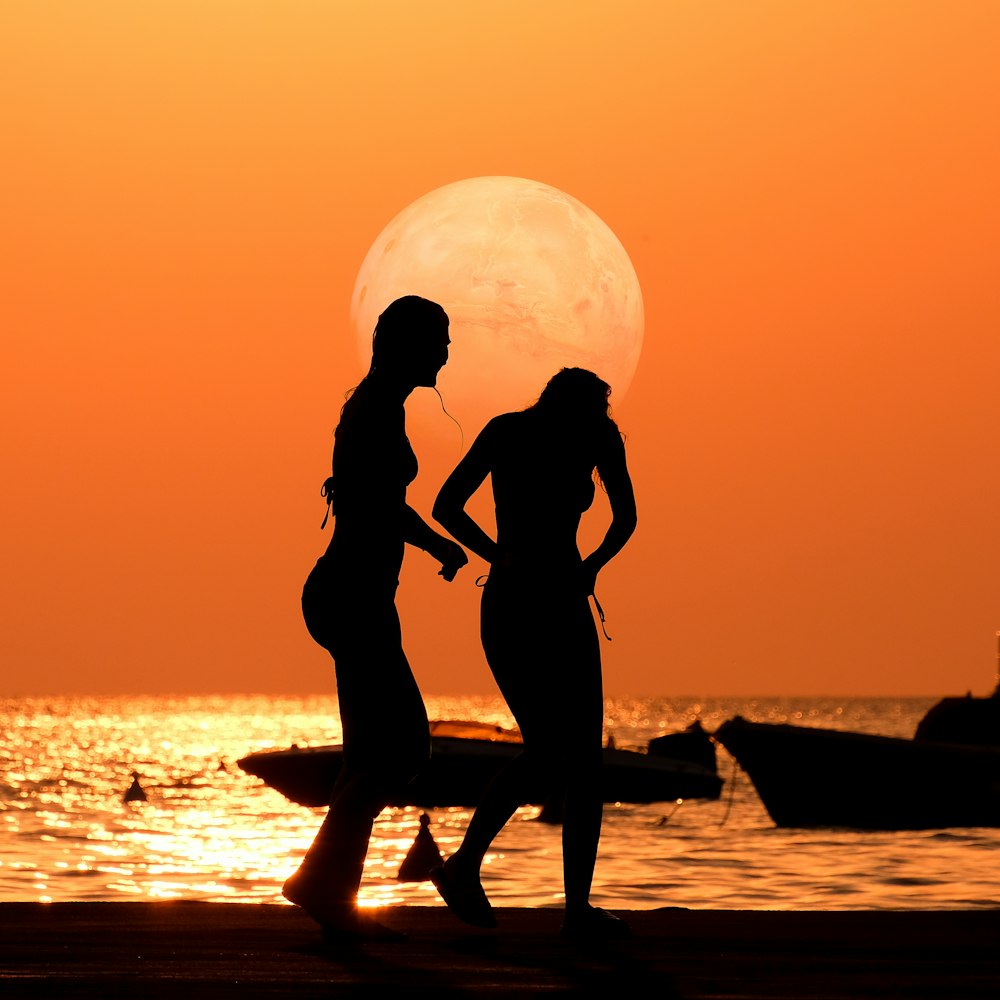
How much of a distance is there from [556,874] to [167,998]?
2406cm

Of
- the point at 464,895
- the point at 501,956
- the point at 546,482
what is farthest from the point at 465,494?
the point at 501,956

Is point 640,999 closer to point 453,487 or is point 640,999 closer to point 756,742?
point 453,487

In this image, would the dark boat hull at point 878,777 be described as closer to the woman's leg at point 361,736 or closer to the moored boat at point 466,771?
the moored boat at point 466,771

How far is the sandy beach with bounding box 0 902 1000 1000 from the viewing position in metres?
4.92

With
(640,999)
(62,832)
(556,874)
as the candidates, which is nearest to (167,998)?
(640,999)

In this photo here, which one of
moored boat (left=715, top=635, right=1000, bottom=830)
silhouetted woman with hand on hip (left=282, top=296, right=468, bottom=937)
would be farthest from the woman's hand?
moored boat (left=715, top=635, right=1000, bottom=830)

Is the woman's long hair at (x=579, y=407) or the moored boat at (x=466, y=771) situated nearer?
the woman's long hair at (x=579, y=407)

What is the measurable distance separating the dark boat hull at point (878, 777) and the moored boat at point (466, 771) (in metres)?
14.3

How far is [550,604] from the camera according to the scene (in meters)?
6.27

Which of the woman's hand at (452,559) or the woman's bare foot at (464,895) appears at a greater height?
the woman's hand at (452,559)

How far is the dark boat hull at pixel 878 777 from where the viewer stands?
115 feet

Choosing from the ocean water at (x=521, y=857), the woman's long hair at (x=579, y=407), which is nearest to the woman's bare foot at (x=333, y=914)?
the woman's long hair at (x=579, y=407)

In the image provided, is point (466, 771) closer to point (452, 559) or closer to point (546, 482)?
point (546, 482)

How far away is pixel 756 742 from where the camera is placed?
36344 mm
